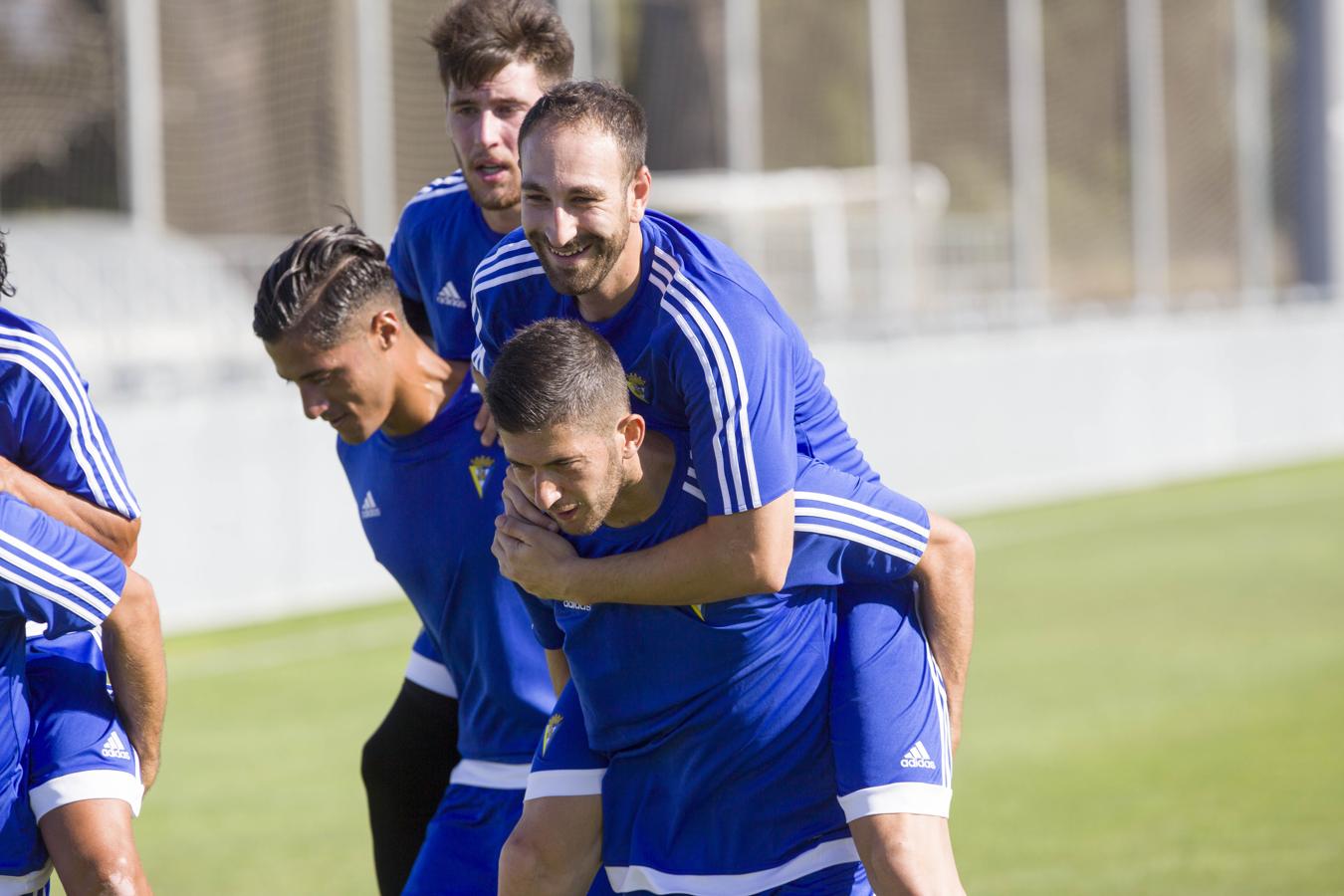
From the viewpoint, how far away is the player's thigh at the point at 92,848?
141 inches

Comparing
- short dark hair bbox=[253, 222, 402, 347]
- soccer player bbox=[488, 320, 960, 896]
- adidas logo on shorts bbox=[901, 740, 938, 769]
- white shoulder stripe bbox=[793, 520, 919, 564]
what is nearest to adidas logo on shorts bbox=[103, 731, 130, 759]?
soccer player bbox=[488, 320, 960, 896]

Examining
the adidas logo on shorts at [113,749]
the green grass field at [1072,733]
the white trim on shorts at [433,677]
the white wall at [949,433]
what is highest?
the adidas logo on shorts at [113,749]

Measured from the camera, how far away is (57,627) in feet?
11.7

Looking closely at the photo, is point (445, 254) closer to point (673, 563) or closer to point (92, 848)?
point (673, 563)

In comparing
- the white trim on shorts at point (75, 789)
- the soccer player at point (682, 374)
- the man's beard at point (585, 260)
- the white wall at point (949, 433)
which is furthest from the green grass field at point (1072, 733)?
the man's beard at point (585, 260)

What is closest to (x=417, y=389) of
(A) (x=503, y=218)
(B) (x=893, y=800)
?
(A) (x=503, y=218)

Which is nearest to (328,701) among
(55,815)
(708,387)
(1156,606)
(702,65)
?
(1156,606)

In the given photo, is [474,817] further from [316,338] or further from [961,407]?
[961,407]

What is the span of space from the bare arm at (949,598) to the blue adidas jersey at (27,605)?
161 centimetres

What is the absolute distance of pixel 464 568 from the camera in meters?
4.32

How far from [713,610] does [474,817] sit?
1.05 m

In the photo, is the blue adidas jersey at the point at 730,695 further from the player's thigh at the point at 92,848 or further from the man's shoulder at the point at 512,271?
the player's thigh at the point at 92,848

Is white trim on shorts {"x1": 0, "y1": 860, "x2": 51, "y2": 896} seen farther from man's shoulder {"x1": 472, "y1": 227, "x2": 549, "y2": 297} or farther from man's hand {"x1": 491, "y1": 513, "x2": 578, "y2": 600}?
man's shoulder {"x1": 472, "y1": 227, "x2": 549, "y2": 297}

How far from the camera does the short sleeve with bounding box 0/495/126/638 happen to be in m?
3.46
